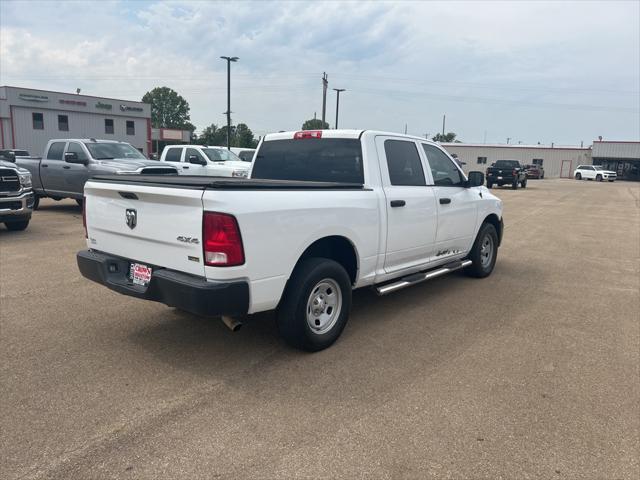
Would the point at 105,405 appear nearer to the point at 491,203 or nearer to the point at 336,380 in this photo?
the point at 336,380

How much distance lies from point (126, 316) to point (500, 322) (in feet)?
12.4

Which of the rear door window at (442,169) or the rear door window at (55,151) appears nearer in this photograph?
the rear door window at (442,169)

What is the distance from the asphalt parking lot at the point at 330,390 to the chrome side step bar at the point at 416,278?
0.37 metres

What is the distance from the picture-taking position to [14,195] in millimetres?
9039

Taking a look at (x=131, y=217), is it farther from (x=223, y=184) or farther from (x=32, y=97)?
(x=32, y=97)

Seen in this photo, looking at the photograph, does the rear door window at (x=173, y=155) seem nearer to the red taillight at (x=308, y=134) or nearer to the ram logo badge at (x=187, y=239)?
the red taillight at (x=308, y=134)

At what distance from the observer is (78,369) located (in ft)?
12.3

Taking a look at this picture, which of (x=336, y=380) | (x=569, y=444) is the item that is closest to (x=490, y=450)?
(x=569, y=444)

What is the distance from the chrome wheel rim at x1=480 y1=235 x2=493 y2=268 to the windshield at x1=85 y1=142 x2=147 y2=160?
950 cm

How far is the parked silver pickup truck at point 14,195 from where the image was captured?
8.90 metres

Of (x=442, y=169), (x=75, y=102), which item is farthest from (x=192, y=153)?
(x=75, y=102)

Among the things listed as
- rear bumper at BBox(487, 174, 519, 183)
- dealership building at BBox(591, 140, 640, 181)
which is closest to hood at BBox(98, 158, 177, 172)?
rear bumper at BBox(487, 174, 519, 183)

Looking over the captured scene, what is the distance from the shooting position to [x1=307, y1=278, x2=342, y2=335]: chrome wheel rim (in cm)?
407

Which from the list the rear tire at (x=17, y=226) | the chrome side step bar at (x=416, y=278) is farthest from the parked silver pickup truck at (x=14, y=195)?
the chrome side step bar at (x=416, y=278)
